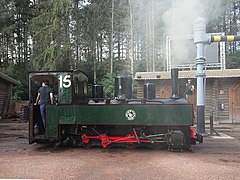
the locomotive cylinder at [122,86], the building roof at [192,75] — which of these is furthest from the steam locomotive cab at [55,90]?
the building roof at [192,75]

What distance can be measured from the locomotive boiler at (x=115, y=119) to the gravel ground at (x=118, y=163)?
1.04ft

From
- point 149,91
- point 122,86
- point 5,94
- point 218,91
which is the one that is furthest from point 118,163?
point 5,94

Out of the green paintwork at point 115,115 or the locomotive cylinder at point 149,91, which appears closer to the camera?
the green paintwork at point 115,115

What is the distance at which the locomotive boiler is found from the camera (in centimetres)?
680

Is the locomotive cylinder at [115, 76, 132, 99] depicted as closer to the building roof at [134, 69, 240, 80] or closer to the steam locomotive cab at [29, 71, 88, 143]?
the steam locomotive cab at [29, 71, 88, 143]

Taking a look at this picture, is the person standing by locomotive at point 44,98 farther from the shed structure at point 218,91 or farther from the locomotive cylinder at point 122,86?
the shed structure at point 218,91

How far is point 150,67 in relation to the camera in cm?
2178

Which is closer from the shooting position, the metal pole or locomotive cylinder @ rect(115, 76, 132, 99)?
locomotive cylinder @ rect(115, 76, 132, 99)

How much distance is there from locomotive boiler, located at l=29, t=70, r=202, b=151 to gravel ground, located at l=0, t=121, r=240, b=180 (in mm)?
316

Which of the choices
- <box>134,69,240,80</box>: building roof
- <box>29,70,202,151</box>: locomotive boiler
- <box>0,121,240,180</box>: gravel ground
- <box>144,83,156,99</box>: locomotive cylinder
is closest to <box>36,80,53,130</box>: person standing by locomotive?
<box>29,70,202,151</box>: locomotive boiler

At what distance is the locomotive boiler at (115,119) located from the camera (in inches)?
268

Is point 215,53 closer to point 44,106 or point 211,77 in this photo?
point 211,77

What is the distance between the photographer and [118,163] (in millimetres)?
5629

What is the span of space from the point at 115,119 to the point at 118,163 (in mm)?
1534
